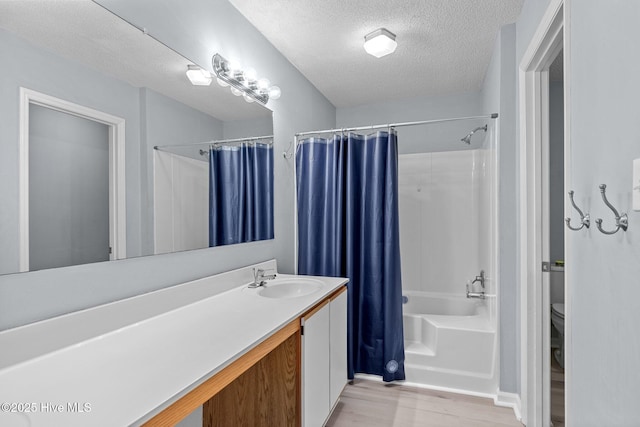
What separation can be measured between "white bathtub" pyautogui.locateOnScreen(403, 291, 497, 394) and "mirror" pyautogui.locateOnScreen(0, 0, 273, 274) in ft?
5.92

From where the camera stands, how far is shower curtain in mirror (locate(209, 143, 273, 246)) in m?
1.81

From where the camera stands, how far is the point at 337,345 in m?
1.88

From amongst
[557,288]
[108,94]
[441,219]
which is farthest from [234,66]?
[557,288]

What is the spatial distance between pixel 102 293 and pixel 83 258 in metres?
0.14

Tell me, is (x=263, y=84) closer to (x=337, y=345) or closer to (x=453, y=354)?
(x=337, y=345)

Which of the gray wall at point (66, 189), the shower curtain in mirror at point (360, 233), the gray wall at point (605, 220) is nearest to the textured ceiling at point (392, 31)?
the shower curtain in mirror at point (360, 233)

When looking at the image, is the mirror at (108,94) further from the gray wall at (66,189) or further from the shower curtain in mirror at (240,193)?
the shower curtain in mirror at (240,193)

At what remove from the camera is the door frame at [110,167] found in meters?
0.99

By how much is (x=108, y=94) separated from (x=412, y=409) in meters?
2.32

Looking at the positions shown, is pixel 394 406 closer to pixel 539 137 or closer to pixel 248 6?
pixel 539 137

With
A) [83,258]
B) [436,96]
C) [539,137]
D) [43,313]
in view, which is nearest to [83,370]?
[43,313]

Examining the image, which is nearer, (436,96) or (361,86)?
(361,86)

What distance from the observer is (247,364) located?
3.61ft

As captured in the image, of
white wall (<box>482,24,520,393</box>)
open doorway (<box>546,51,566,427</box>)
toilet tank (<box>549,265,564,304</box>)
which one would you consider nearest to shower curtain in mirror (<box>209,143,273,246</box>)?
white wall (<box>482,24,520,393</box>)
